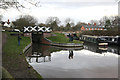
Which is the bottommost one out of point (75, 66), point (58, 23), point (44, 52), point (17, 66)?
point (75, 66)

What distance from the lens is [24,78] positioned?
6.56 metres

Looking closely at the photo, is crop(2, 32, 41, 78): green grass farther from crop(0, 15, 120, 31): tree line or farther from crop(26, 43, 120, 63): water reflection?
crop(0, 15, 120, 31): tree line

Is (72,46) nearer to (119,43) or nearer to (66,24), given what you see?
(119,43)

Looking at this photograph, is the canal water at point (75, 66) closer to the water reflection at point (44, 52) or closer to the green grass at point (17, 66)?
the water reflection at point (44, 52)

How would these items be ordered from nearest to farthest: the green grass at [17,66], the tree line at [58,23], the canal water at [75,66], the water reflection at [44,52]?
the green grass at [17,66] → the canal water at [75,66] → the water reflection at [44,52] → the tree line at [58,23]

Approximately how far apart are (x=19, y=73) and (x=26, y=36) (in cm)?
2296

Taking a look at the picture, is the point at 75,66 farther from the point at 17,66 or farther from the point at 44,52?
the point at 44,52

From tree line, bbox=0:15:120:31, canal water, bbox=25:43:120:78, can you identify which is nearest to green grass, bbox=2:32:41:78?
canal water, bbox=25:43:120:78

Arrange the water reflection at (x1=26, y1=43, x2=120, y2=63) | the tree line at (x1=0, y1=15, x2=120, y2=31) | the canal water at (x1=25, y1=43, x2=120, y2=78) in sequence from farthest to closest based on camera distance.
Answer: the tree line at (x1=0, y1=15, x2=120, y2=31) → the water reflection at (x1=26, y1=43, x2=120, y2=63) → the canal water at (x1=25, y1=43, x2=120, y2=78)

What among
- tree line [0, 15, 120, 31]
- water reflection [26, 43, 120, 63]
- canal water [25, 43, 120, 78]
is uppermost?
tree line [0, 15, 120, 31]

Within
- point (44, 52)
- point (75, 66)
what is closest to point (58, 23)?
point (44, 52)

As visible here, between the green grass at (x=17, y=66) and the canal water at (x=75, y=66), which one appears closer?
the green grass at (x=17, y=66)

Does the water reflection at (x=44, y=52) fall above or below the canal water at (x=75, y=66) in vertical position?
above

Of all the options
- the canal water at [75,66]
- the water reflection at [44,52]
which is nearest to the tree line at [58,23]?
the water reflection at [44,52]
